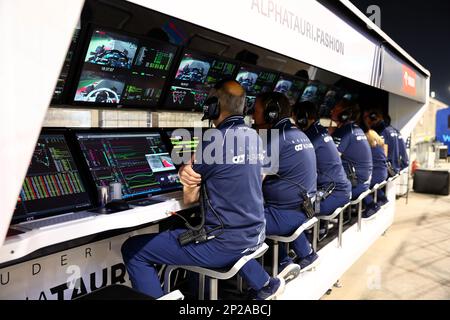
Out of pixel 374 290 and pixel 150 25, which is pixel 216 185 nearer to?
pixel 150 25

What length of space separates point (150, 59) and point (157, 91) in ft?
0.77

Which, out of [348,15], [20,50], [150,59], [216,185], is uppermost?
[348,15]

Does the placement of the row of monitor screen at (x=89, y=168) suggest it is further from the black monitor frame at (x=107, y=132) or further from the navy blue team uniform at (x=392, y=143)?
the navy blue team uniform at (x=392, y=143)

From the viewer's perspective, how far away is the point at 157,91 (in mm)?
2641

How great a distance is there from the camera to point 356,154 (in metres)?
4.00

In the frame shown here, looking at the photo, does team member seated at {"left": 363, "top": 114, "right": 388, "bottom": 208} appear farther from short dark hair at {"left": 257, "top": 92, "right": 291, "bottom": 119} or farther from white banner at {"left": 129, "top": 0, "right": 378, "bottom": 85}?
short dark hair at {"left": 257, "top": 92, "right": 291, "bottom": 119}

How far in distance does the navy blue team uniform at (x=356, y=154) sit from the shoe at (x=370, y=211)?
542 mm

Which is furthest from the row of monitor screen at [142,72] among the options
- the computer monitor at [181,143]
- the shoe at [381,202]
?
the shoe at [381,202]

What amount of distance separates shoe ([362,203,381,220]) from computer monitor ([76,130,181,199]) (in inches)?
111

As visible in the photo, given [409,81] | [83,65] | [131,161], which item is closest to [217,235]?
[131,161]

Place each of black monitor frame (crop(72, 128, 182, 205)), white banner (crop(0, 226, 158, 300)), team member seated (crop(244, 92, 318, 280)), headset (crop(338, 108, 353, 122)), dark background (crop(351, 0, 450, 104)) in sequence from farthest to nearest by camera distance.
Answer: dark background (crop(351, 0, 450, 104))
headset (crop(338, 108, 353, 122))
team member seated (crop(244, 92, 318, 280))
black monitor frame (crop(72, 128, 182, 205))
white banner (crop(0, 226, 158, 300))

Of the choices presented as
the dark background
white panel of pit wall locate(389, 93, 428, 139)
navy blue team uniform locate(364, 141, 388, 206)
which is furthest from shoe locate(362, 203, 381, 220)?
the dark background

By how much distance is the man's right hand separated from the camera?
1969 mm
